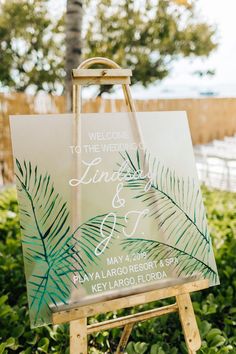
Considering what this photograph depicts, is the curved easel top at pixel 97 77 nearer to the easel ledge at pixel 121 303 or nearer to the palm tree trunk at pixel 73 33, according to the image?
the easel ledge at pixel 121 303

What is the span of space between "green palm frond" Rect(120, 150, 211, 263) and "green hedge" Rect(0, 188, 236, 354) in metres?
0.56

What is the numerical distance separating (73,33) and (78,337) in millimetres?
2458

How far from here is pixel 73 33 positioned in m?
3.35

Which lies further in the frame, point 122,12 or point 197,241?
point 122,12

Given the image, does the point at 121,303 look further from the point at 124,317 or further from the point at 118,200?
the point at 118,200

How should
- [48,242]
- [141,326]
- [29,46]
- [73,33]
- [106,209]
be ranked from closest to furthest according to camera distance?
1. [48,242]
2. [106,209]
3. [141,326]
4. [73,33]
5. [29,46]

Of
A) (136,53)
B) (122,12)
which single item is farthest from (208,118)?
(122,12)

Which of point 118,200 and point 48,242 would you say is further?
point 118,200

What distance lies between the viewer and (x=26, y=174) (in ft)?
5.32

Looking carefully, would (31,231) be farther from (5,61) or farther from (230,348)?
(5,61)

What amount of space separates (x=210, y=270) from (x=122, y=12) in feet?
45.6

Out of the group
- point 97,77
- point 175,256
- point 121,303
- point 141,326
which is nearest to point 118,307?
point 121,303

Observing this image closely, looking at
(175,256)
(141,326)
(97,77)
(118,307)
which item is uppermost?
(97,77)

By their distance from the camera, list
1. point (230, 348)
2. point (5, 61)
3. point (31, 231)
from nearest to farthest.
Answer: point (31, 231) < point (230, 348) < point (5, 61)
